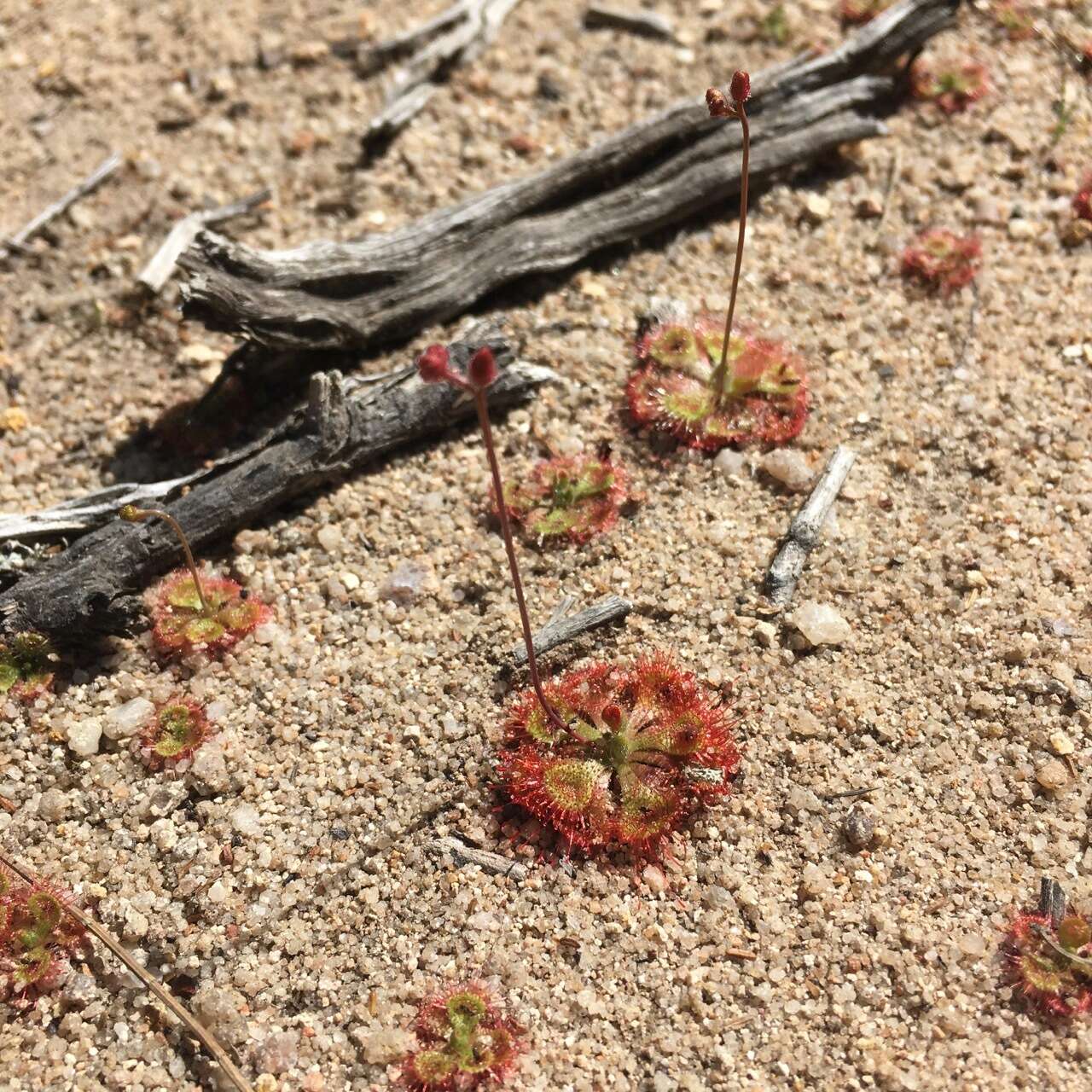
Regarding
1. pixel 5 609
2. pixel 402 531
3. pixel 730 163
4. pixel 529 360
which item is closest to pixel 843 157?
pixel 730 163

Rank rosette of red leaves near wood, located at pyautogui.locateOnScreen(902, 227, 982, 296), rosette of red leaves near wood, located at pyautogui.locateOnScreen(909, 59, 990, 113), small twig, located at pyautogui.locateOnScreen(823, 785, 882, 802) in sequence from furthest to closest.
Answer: rosette of red leaves near wood, located at pyautogui.locateOnScreen(909, 59, 990, 113) → rosette of red leaves near wood, located at pyautogui.locateOnScreen(902, 227, 982, 296) → small twig, located at pyautogui.locateOnScreen(823, 785, 882, 802)

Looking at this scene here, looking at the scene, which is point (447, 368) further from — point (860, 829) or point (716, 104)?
point (860, 829)

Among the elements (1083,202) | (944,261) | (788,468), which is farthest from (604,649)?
(1083,202)

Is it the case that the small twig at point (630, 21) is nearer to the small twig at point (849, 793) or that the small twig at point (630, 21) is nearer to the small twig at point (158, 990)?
the small twig at point (849, 793)

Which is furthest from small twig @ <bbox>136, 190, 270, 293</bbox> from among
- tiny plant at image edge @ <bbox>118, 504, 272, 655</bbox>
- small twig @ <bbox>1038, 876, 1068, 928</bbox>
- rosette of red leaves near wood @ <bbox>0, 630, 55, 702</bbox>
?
small twig @ <bbox>1038, 876, 1068, 928</bbox>

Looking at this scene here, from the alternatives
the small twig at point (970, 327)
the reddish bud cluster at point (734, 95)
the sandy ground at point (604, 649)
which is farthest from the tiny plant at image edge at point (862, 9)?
the reddish bud cluster at point (734, 95)

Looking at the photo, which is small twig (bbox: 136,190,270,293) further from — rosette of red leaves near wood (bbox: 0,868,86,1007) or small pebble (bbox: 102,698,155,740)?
rosette of red leaves near wood (bbox: 0,868,86,1007)
